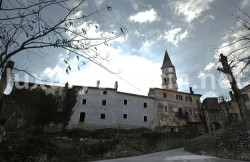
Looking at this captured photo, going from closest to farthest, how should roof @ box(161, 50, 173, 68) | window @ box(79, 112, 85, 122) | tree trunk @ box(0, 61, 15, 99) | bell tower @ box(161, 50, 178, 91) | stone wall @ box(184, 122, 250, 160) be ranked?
1. tree trunk @ box(0, 61, 15, 99)
2. stone wall @ box(184, 122, 250, 160)
3. window @ box(79, 112, 85, 122)
4. bell tower @ box(161, 50, 178, 91)
5. roof @ box(161, 50, 173, 68)

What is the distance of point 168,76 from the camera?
45.0m

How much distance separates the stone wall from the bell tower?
1201 inches

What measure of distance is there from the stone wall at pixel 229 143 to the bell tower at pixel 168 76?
100 ft

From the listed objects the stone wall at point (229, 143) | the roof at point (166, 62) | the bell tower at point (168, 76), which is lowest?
the stone wall at point (229, 143)

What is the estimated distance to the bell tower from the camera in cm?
4309

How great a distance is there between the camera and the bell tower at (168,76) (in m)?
43.1

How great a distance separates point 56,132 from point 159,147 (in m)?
16.0

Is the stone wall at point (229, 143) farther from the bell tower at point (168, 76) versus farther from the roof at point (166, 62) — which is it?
the roof at point (166, 62)

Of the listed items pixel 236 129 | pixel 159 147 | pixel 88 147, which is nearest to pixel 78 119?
pixel 88 147

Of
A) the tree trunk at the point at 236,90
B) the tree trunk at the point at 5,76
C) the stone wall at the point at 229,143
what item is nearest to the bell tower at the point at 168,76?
the tree trunk at the point at 236,90


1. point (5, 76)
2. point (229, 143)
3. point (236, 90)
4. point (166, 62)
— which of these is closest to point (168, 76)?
point (166, 62)

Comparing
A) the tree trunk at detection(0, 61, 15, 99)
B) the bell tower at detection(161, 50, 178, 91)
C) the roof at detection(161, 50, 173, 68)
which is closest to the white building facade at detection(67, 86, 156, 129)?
the bell tower at detection(161, 50, 178, 91)

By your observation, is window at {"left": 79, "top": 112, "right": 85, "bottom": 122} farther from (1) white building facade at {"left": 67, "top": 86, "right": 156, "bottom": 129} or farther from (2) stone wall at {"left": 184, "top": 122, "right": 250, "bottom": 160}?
(2) stone wall at {"left": 184, "top": 122, "right": 250, "bottom": 160}

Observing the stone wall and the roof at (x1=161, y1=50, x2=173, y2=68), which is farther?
the roof at (x1=161, y1=50, x2=173, y2=68)
